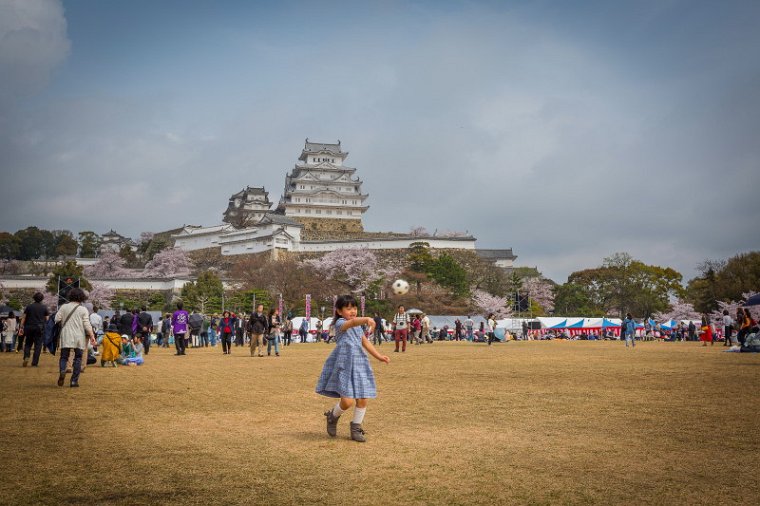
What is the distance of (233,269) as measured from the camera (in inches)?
2648

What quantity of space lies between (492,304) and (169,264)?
38376 mm

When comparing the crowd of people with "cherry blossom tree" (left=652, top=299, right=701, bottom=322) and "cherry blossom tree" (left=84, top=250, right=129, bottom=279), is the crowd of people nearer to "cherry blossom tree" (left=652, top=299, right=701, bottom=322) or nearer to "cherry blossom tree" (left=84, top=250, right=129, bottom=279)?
"cherry blossom tree" (left=652, top=299, right=701, bottom=322)

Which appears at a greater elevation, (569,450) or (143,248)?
(143,248)

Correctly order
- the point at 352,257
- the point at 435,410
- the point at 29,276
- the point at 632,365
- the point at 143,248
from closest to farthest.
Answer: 1. the point at 435,410
2. the point at 632,365
3. the point at 29,276
4. the point at 352,257
5. the point at 143,248

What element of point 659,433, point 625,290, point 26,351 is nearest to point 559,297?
point 625,290

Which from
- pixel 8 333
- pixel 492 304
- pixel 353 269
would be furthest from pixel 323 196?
pixel 8 333

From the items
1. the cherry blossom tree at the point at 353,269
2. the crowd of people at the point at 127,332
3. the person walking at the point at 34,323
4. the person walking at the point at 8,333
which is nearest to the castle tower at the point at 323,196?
the cherry blossom tree at the point at 353,269

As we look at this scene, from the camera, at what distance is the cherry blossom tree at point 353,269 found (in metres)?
63.6

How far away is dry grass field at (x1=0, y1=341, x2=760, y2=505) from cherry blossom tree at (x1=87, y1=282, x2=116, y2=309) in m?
52.6

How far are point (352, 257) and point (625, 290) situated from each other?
94.2 feet

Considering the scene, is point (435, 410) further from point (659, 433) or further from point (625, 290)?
point (625, 290)

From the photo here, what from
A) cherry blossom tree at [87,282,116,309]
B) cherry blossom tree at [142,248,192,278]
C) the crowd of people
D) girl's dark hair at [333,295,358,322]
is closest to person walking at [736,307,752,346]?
the crowd of people

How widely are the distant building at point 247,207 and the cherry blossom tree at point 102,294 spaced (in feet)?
82.2

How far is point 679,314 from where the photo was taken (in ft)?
204
